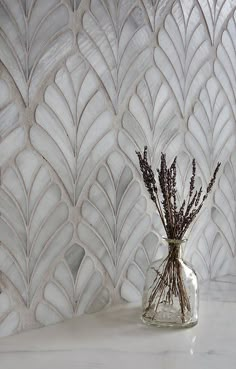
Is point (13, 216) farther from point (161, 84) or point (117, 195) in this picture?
point (161, 84)

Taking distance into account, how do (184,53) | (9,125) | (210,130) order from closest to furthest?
(9,125) < (184,53) < (210,130)

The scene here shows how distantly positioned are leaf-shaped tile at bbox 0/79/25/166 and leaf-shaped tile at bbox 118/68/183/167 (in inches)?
Result: 11.5

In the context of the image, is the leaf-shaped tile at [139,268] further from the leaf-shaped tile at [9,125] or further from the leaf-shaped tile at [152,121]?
the leaf-shaped tile at [9,125]

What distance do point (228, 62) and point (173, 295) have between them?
73 centimetres

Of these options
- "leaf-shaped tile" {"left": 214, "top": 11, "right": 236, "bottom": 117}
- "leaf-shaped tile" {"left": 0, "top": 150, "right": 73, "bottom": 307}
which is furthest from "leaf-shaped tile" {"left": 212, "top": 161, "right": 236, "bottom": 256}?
"leaf-shaped tile" {"left": 0, "top": 150, "right": 73, "bottom": 307}

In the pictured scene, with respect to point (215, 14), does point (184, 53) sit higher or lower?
lower

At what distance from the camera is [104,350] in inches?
43.0

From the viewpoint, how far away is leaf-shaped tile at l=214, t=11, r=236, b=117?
161 cm

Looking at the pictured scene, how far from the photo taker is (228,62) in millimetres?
1640

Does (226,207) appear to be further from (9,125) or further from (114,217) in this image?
(9,125)

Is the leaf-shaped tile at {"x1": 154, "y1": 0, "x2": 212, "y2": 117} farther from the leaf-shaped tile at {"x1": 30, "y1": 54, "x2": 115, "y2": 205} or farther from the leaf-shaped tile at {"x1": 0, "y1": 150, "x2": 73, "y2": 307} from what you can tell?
the leaf-shaped tile at {"x1": 0, "y1": 150, "x2": 73, "y2": 307}

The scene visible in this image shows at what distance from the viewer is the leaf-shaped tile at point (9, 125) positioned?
1.09 metres

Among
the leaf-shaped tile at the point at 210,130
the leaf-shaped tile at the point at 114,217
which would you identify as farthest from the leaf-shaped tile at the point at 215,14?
the leaf-shaped tile at the point at 114,217

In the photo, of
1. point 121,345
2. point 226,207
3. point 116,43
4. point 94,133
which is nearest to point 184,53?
point 116,43
